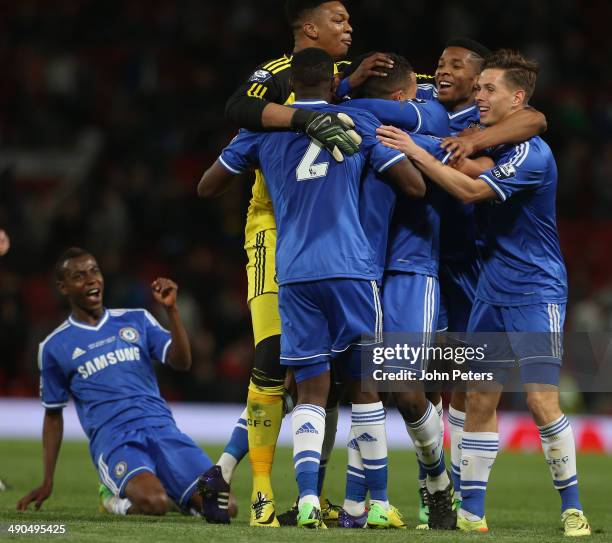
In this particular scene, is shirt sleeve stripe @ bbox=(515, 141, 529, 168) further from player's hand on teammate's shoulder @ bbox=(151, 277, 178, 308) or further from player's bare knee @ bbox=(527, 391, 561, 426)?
player's hand on teammate's shoulder @ bbox=(151, 277, 178, 308)

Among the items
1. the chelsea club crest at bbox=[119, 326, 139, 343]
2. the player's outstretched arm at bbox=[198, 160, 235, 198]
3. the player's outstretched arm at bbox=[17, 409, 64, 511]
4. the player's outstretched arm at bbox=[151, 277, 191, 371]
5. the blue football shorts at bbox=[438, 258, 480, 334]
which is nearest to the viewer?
the player's outstretched arm at bbox=[198, 160, 235, 198]

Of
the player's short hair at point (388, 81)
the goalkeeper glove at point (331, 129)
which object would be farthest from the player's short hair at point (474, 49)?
the goalkeeper glove at point (331, 129)

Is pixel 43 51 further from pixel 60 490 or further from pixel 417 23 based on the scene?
pixel 60 490

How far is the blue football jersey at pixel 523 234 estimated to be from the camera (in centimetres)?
597

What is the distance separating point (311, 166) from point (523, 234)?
1.09 meters

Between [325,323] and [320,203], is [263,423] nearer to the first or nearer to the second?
[325,323]

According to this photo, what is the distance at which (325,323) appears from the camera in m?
5.82

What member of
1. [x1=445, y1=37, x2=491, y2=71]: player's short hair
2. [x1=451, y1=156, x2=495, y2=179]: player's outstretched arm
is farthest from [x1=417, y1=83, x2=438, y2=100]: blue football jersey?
[x1=451, y1=156, x2=495, y2=179]: player's outstretched arm

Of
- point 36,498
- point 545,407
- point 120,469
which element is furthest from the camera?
point 120,469

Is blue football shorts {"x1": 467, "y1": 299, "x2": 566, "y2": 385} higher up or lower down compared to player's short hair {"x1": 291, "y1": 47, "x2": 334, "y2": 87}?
lower down

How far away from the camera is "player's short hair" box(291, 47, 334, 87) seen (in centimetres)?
587

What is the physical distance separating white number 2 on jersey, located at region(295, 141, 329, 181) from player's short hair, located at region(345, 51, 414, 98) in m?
0.55

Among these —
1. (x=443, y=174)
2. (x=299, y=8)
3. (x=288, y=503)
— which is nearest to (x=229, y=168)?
(x=299, y=8)

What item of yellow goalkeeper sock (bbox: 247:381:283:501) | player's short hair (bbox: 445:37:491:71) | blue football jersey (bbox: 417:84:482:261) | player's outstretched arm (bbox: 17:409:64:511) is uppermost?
player's short hair (bbox: 445:37:491:71)
